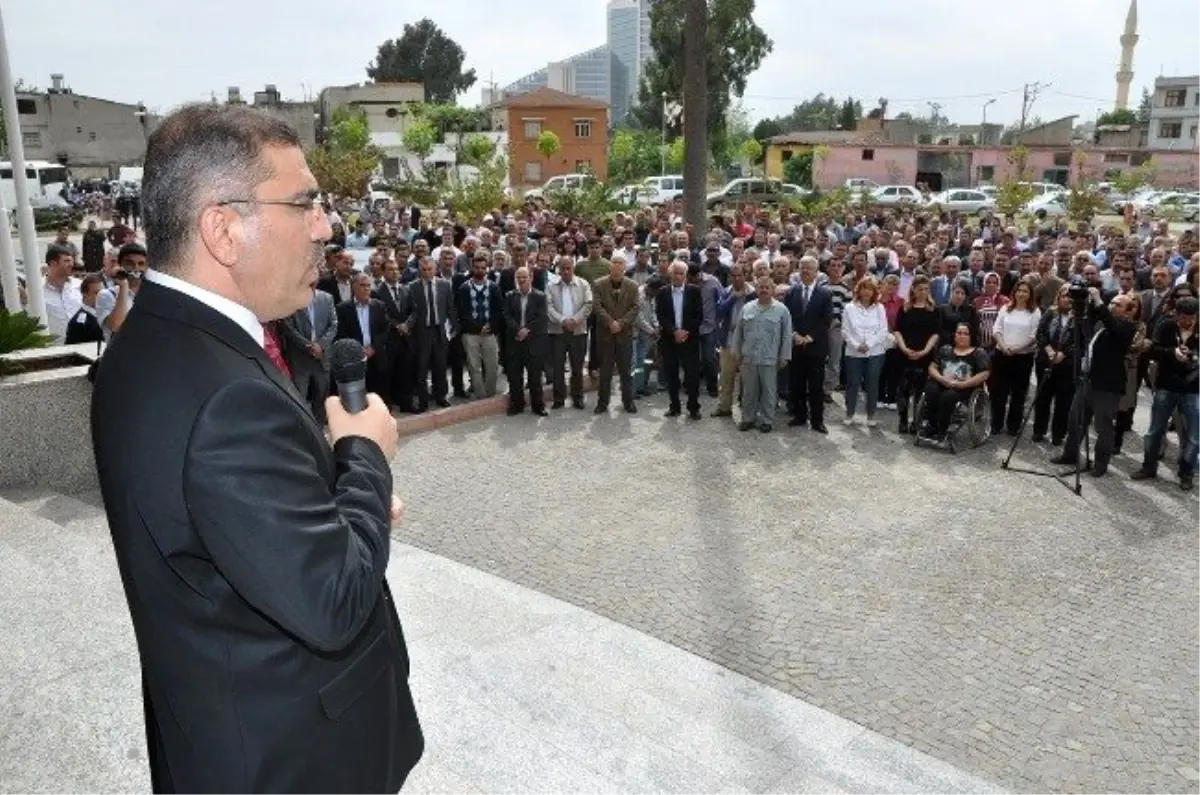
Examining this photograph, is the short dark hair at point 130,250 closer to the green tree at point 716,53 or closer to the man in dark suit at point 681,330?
the man in dark suit at point 681,330

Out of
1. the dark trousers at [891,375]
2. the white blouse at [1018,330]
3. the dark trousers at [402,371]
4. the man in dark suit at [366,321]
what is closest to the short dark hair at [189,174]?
the man in dark suit at [366,321]

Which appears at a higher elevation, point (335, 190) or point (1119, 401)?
point (335, 190)

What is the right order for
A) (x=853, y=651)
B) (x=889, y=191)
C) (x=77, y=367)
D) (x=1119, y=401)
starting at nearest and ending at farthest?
(x=853, y=651) → (x=77, y=367) → (x=1119, y=401) → (x=889, y=191)

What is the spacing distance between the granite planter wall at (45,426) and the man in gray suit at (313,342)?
160 centimetres

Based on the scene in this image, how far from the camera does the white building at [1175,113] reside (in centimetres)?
6738

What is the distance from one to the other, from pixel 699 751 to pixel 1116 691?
2.53 meters

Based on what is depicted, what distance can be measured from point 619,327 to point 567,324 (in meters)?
0.59

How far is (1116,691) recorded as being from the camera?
4.71 metres

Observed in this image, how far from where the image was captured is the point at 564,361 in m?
10.4

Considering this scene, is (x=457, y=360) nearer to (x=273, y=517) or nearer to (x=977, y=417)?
(x=977, y=417)

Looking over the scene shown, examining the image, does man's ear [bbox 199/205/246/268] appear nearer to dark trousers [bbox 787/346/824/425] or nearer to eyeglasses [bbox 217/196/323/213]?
eyeglasses [bbox 217/196/323/213]

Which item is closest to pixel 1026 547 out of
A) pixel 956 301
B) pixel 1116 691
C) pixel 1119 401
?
pixel 1116 691

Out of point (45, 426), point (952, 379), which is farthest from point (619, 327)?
point (45, 426)

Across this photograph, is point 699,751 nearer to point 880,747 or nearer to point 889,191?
point 880,747
